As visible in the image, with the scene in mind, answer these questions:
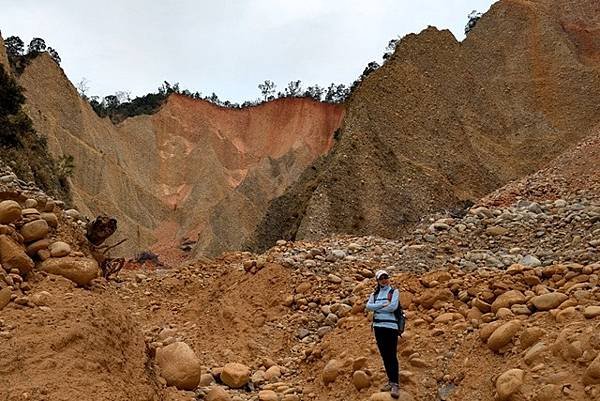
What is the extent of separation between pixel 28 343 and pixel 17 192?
73.0 inches

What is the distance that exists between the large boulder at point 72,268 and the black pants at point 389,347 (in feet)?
8.59

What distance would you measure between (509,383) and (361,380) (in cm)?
158

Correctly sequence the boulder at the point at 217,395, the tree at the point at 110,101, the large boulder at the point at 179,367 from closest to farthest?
the large boulder at the point at 179,367
the boulder at the point at 217,395
the tree at the point at 110,101

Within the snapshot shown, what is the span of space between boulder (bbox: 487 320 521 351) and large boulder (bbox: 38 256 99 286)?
3683 mm

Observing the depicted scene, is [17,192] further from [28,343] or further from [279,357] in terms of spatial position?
[279,357]

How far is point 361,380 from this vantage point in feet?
20.8

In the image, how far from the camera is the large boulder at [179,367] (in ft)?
19.9

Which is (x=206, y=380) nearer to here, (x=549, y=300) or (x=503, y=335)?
(x=503, y=335)

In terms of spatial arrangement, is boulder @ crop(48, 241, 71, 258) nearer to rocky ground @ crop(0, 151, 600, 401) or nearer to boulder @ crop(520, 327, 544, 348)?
rocky ground @ crop(0, 151, 600, 401)

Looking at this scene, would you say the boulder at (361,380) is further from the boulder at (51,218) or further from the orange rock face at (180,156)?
the orange rock face at (180,156)

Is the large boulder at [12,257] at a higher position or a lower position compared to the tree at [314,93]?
lower

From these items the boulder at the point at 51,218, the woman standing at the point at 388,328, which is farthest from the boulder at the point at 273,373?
the boulder at the point at 51,218

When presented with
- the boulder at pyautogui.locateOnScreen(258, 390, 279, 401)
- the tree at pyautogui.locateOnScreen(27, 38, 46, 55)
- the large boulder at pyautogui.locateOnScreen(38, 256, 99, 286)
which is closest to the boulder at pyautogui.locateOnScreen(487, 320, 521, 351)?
the boulder at pyautogui.locateOnScreen(258, 390, 279, 401)

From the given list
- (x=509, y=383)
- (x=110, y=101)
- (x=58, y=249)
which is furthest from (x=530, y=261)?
(x=110, y=101)
